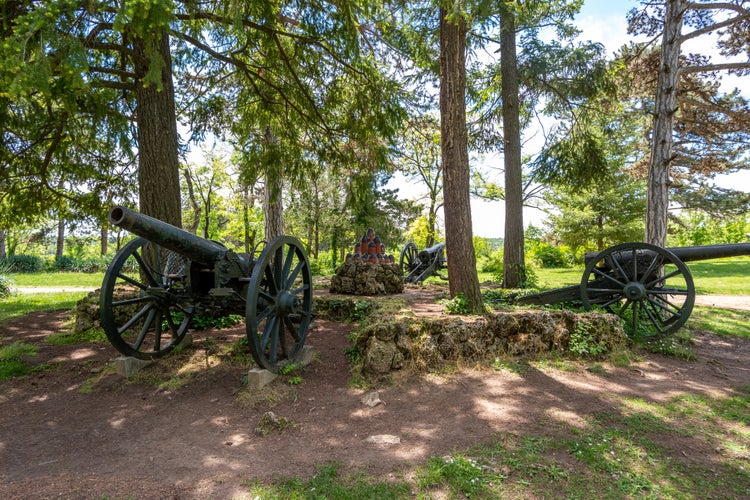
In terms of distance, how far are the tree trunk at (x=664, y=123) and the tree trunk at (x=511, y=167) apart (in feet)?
8.51

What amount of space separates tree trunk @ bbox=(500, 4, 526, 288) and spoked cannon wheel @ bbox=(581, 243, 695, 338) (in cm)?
292

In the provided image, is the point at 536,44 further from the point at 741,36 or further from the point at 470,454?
the point at 470,454

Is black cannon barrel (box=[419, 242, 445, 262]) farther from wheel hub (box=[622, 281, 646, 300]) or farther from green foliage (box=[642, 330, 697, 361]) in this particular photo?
green foliage (box=[642, 330, 697, 361])

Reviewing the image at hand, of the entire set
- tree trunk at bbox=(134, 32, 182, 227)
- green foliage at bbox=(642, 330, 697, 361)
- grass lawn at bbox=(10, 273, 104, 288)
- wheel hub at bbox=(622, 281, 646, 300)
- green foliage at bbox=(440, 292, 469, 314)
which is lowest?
green foliage at bbox=(642, 330, 697, 361)

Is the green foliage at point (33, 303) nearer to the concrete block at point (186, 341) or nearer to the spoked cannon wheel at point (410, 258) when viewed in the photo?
the concrete block at point (186, 341)

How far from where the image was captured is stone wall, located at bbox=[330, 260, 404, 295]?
26.9ft

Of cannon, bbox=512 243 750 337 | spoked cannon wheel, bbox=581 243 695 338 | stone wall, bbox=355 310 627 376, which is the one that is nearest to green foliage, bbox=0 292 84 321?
stone wall, bbox=355 310 627 376

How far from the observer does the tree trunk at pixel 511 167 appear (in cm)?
952

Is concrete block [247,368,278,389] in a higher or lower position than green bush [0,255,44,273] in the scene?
lower

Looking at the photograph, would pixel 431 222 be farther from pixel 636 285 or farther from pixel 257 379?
pixel 257 379

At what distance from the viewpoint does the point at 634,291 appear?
5.92 m

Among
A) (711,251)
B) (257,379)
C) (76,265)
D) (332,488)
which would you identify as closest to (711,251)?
(711,251)

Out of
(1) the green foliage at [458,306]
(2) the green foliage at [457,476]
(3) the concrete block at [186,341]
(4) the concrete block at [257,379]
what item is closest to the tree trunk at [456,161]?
(1) the green foliage at [458,306]

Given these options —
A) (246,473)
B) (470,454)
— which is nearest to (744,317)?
(470,454)
